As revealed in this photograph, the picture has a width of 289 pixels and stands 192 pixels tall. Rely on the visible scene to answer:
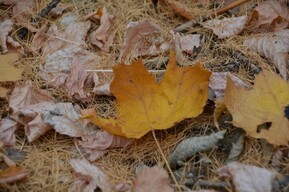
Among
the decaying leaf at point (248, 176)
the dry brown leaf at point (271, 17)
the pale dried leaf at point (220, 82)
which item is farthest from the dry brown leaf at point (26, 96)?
the dry brown leaf at point (271, 17)

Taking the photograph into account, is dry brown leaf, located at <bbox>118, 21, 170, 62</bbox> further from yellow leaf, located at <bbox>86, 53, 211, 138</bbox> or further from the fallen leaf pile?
yellow leaf, located at <bbox>86, 53, 211, 138</bbox>

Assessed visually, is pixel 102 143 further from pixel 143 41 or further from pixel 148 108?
pixel 143 41

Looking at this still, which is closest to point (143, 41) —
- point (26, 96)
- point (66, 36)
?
point (66, 36)

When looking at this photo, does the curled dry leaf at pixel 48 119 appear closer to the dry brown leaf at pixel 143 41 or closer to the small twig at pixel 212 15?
the dry brown leaf at pixel 143 41

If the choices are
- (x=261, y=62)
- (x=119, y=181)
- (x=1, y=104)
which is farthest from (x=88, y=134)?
(x=261, y=62)

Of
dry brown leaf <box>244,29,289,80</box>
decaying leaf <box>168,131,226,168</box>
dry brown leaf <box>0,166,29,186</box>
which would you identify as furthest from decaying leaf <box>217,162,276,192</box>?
dry brown leaf <box>0,166,29,186</box>

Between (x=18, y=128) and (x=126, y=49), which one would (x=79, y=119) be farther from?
(x=126, y=49)
